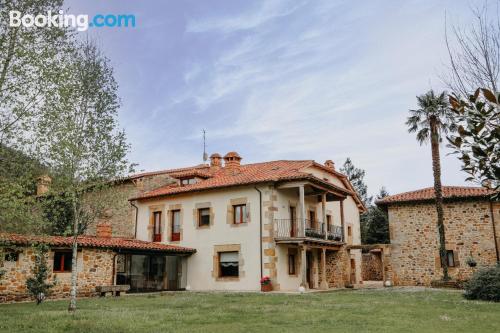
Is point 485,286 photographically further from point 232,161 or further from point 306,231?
point 232,161

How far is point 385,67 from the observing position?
12.0 m

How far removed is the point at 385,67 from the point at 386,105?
3.60 ft

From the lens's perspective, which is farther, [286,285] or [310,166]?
[310,166]

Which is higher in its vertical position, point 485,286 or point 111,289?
point 485,286

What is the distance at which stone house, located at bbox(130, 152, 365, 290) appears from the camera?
21.4 m

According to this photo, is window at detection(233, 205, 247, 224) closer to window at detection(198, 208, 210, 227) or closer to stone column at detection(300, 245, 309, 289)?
window at detection(198, 208, 210, 227)

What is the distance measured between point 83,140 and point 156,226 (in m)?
14.3

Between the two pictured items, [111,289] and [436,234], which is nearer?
[111,289]

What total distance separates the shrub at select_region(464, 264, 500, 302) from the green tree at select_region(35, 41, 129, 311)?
1143cm

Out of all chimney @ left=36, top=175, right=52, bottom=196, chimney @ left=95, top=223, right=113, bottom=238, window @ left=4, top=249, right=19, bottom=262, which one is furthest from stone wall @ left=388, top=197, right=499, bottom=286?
chimney @ left=36, top=175, right=52, bottom=196

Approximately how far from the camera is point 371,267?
125 feet

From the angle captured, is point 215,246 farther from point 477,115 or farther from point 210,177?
point 477,115

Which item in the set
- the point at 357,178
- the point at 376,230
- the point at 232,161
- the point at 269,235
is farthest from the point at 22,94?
the point at 357,178

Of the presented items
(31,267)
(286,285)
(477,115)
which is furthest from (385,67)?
(31,267)
